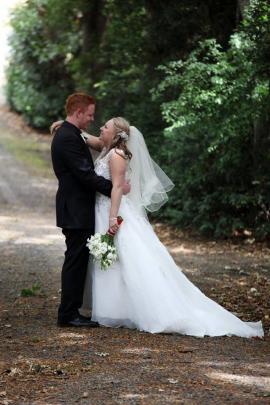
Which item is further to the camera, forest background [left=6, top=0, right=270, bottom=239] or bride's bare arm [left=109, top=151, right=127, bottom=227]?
forest background [left=6, top=0, right=270, bottom=239]

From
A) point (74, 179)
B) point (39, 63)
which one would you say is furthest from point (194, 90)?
point (39, 63)

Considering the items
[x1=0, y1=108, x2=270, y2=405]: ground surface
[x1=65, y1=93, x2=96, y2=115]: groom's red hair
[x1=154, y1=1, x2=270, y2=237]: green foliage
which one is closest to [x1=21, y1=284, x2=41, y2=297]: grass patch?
[x1=0, y1=108, x2=270, y2=405]: ground surface

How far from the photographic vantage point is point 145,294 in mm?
7262

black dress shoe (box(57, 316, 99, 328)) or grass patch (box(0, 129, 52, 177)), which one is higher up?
grass patch (box(0, 129, 52, 177))

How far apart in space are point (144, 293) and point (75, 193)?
3.70ft

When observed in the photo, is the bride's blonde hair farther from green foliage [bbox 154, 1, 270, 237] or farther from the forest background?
green foliage [bbox 154, 1, 270, 237]

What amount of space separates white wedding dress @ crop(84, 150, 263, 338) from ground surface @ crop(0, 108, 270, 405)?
0.15m

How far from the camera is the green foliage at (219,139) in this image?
39.8 feet

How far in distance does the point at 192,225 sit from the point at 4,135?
56.7ft

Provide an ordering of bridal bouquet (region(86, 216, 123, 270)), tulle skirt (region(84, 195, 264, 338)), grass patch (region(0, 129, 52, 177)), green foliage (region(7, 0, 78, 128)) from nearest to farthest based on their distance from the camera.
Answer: bridal bouquet (region(86, 216, 123, 270)), tulle skirt (region(84, 195, 264, 338)), grass patch (region(0, 129, 52, 177)), green foliage (region(7, 0, 78, 128))

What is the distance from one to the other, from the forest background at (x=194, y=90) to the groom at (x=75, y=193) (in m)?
2.86

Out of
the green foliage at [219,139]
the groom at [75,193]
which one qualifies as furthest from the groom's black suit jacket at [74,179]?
the green foliage at [219,139]

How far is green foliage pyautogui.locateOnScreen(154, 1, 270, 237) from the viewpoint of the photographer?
12.1m

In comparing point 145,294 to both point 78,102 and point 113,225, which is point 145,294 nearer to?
point 113,225
